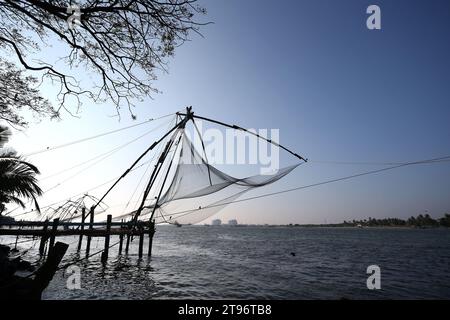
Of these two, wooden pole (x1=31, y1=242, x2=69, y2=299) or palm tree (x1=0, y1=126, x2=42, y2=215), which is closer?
wooden pole (x1=31, y1=242, x2=69, y2=299)

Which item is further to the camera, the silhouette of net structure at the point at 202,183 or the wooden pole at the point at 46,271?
the silhouette of net structure at the point at 202,183

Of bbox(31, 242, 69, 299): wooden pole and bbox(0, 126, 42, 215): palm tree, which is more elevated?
bbox(0, 126, 42, 215): palm tree

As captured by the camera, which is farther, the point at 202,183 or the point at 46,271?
the point at 202,183

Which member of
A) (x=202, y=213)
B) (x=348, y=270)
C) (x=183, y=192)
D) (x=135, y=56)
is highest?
(x=135, y=56)

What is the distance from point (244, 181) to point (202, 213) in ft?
11.9

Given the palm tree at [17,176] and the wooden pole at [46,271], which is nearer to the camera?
the wooden pole at [46,271]

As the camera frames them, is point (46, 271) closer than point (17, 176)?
Yes

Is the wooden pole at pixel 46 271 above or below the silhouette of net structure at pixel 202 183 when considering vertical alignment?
below

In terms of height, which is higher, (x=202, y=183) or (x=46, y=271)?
(x=202, y=183)

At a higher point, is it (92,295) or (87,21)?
(87,21)

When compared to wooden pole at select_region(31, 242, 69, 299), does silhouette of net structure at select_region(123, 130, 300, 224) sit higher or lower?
higher
